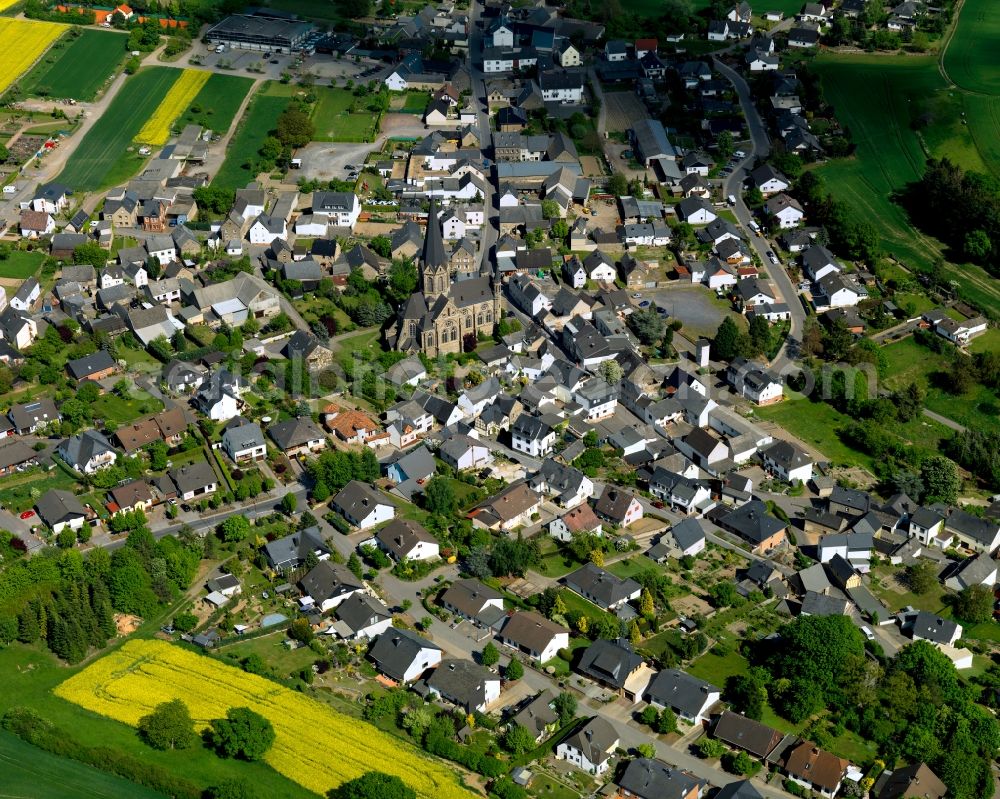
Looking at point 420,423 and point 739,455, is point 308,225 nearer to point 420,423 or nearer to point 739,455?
point 420,423

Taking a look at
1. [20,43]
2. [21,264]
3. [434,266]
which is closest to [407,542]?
[434,266]

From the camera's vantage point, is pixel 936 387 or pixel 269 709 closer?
pixel 269 709

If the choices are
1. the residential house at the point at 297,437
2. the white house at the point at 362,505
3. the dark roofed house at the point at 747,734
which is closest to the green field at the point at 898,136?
the residential house at the point at 297,437

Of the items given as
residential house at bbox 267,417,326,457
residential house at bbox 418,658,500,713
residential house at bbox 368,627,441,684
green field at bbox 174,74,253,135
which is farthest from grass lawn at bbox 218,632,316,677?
green field at bbox 174,74,253,135

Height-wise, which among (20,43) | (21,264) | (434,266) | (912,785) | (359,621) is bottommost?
(912,785)

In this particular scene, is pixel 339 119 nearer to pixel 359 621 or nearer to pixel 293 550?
pixel 293 550

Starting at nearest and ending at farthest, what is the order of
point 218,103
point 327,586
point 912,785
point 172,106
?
point 912,785 < point 327,586 < point 172,106 < point 218,103
